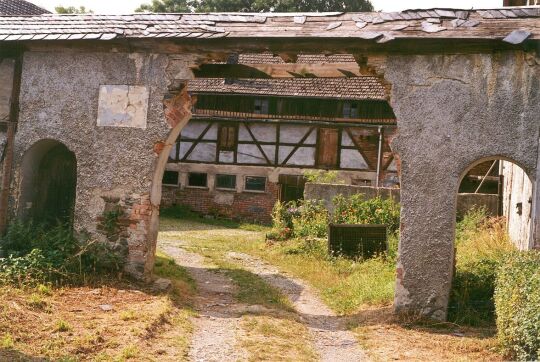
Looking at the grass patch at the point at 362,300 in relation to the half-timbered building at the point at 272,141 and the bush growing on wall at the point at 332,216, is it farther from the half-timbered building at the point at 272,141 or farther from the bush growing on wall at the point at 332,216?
the half-timbered building at the point at 272,141


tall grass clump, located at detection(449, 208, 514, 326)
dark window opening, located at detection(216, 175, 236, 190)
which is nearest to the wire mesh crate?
tall grass clump, located at detection(449, 208, 514, 326)

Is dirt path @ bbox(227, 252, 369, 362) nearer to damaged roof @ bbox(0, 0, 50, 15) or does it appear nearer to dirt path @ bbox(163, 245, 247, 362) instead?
dirt path @ bbox(163, 245, 247, 362)

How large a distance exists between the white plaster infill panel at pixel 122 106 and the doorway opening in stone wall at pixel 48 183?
141 centimetres

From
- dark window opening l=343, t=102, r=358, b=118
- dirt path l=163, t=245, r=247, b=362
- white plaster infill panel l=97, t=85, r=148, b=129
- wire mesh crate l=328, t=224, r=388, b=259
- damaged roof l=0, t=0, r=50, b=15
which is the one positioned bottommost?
dirt path l=163, t=245, r=247, b=362

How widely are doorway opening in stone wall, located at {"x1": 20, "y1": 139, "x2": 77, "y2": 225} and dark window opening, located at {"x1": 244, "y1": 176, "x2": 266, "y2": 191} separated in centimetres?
1181

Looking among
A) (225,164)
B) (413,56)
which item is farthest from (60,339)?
(225,164)

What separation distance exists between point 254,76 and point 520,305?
609cm

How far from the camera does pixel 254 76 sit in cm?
1023

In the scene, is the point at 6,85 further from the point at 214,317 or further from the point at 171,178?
the point at 171,178

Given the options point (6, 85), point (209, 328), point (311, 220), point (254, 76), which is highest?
point (254, 76)

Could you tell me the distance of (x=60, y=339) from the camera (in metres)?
6.43

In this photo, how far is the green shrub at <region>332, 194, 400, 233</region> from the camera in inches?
581

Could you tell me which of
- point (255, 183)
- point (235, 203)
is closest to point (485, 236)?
point (255, 183)

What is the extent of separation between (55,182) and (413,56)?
7272mm
